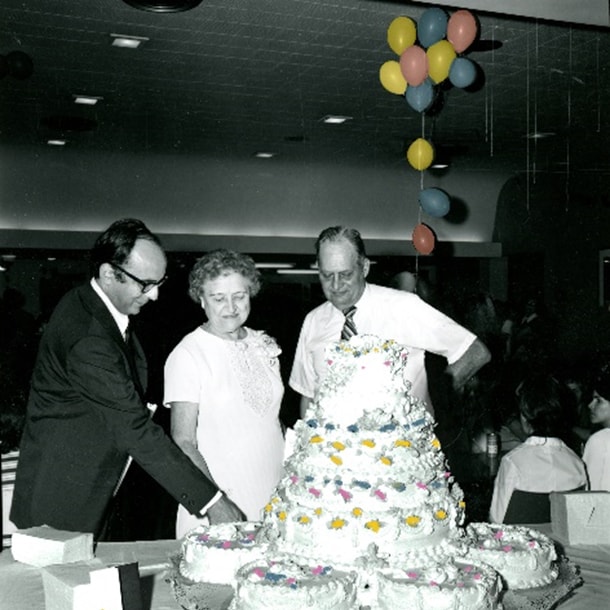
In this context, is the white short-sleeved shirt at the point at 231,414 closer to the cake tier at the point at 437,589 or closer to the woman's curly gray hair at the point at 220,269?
the woman's curly gray hair at the point at 220,269

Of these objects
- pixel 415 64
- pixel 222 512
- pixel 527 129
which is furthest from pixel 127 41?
pixel 527 129

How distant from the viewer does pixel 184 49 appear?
485cm

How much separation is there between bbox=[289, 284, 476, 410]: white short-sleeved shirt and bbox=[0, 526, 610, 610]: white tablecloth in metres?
1.15

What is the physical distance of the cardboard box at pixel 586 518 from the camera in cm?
233

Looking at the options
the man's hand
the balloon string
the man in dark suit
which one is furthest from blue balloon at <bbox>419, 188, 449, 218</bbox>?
the man's hand

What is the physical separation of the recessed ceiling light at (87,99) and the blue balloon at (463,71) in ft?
8.96

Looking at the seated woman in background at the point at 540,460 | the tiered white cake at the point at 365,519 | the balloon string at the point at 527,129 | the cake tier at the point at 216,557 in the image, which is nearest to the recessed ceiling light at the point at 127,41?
the balloon string at the point at 527,129

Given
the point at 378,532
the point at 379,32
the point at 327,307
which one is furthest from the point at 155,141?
the point at 378,532

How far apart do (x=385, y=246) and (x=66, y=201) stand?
3082 mm

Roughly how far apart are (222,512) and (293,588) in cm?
80

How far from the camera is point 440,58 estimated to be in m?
4.30

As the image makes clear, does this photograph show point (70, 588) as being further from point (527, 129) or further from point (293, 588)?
point (527, 129)

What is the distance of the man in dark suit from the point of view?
230 cm

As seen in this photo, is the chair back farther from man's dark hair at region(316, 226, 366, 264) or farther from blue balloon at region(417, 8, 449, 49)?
blue balloon at region(417, 8, 449, 49)
